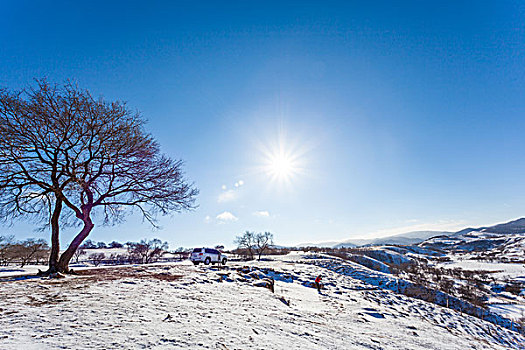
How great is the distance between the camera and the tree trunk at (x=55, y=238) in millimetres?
12570

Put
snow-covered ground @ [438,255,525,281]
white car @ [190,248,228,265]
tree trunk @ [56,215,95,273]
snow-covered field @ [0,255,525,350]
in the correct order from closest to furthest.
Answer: snow-covered field @ [0,255,525,350]
tree trunk @ [56,215,95,273]
white car @ [190,248,228,265]
snow-covered ground @ [438,255,525,281]

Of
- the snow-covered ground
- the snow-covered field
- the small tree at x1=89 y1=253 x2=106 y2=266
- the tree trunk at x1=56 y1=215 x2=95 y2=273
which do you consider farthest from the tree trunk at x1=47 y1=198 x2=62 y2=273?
the snow-covered ground

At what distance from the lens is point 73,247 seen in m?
13.0

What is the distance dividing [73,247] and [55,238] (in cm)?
111

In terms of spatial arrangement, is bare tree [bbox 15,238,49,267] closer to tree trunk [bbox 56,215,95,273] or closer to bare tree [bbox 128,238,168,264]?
bare tree [bbox 128,238,168,264]

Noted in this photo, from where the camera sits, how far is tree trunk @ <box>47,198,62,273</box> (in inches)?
Result: 495

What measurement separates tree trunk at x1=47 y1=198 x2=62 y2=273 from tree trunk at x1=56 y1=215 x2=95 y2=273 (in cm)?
27

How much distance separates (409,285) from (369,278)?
349 cm

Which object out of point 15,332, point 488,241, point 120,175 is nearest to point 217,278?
point 120,175

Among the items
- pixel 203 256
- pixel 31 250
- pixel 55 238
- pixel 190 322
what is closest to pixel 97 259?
pixel 31 250

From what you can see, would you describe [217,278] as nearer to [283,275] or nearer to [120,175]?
[283,275]

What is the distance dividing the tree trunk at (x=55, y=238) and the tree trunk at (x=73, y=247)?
268mm

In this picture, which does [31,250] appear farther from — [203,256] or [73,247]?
[73,247]

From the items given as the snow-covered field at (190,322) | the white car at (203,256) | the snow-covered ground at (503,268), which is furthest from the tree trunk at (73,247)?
the snow-covered ground at (503,268)
